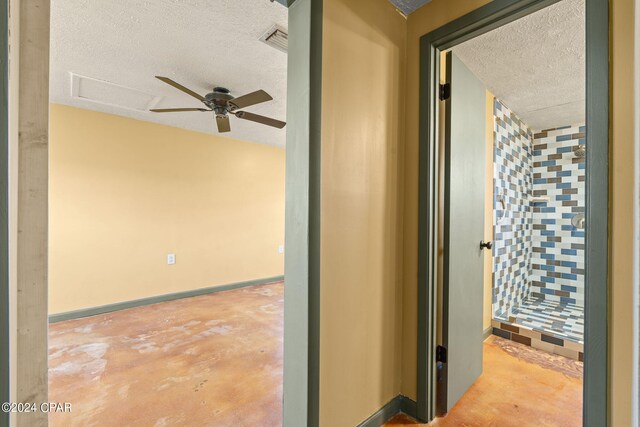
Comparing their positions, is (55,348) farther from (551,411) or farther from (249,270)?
(551,411)

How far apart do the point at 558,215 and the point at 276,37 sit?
3650mm

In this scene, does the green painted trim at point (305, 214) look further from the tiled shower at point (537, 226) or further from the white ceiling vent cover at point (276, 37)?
the tiled shower at point (537, 226)

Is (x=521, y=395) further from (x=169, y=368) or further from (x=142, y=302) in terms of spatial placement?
(x=142, y=302)

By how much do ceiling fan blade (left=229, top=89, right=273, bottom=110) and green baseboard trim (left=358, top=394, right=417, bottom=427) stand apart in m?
2.14

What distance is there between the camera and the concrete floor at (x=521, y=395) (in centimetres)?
149

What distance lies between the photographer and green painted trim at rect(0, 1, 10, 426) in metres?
0.53

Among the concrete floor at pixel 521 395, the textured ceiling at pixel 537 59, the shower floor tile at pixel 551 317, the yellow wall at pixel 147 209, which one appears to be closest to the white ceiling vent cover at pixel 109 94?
the yellow wall at pixel 147 209

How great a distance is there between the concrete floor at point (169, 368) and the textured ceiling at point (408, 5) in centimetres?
234

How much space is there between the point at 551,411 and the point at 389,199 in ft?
4.97

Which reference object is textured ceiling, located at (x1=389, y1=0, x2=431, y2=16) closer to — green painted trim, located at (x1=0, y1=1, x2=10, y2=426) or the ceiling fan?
the ceiling fan

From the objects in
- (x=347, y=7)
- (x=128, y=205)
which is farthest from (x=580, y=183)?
(x=128, y=205)

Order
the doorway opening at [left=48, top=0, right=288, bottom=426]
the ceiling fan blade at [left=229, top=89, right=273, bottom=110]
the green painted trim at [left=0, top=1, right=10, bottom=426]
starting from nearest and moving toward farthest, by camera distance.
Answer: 1. the green painted trim at [left=0, top=1, right=10, bottom=426]
2. the doorway opening at [left=48, top=0, right=288, bottom=426]
3. the ceiling fan blade at [left=229, top=89, right=273, bottom=110]

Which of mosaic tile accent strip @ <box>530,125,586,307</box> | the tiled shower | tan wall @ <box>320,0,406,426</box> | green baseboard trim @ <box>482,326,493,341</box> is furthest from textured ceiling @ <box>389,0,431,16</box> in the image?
mosaic tile accent strip @ <box>530,125,586,307</box>

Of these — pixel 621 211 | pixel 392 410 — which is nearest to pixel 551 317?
pixel 392 410
